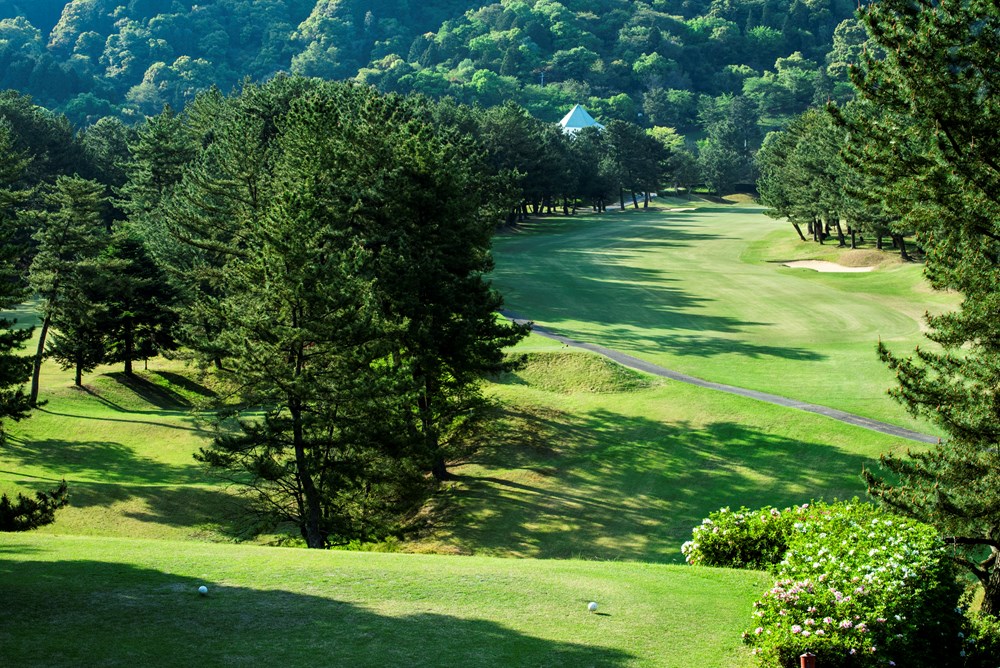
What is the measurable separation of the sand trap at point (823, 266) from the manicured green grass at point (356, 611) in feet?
223

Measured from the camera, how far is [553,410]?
43.6 meters

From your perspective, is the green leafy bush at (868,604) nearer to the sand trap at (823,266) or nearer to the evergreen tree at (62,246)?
the evergreen tree at (62,246)

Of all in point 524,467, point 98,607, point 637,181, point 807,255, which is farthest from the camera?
point 637,181

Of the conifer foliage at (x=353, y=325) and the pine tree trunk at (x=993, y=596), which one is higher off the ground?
the conifer foliage at (x=353, y=325)

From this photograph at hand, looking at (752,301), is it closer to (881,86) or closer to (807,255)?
(807,255)

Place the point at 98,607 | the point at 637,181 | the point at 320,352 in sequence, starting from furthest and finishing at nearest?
the point at 637,181 → the point at 320,352 → the point at 98,607

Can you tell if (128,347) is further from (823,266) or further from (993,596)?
(823,266)

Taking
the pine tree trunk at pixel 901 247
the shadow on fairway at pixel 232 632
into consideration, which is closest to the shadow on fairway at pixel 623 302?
the pine tree trunk at pixel 901 247

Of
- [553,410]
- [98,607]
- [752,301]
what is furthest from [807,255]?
[98,607]

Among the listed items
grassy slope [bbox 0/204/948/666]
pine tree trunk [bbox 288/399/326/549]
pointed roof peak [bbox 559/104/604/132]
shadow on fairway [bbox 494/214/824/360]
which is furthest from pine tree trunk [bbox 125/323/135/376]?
pointed roof peak [bbox 559/104/604/132]

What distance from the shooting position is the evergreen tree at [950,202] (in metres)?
18.5

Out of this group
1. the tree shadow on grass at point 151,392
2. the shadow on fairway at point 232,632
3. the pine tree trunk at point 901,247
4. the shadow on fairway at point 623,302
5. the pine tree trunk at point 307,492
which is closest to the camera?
the shadow on fairway at point 232,632

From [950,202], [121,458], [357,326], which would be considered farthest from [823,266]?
[950,202]

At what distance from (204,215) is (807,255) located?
57242 millimetres
